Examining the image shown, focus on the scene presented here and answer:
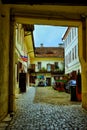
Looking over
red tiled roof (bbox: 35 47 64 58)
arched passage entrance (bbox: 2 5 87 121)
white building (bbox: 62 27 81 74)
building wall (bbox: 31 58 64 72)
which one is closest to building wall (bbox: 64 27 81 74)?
white building (bbox: 62 27 81 74)

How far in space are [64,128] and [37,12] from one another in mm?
4968

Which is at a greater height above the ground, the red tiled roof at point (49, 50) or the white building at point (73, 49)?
the red tiled roof at point (49, 50)

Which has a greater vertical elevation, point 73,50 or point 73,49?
point 73,49

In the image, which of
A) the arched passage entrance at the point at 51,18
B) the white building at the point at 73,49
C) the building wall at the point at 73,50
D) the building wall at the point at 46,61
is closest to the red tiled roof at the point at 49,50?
the building wall at the point at 46,61

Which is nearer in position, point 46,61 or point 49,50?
point 46,61

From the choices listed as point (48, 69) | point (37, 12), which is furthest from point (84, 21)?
point (48, 69)

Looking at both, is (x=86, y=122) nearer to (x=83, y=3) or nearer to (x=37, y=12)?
(x=83, y=3)

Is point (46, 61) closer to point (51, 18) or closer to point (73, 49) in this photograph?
point (73, 49)

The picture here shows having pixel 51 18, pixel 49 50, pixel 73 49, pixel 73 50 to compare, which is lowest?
pixel 51 18

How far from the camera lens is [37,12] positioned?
32.3 ft

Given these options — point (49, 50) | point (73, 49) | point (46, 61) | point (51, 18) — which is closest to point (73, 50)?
point (73, 49)

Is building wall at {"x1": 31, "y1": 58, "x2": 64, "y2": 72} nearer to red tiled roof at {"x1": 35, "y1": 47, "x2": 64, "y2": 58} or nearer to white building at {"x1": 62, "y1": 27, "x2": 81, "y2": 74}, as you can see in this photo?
red tiled roof at {"x1": 35, "y1": 47, "x2": 64, "y2": 58}

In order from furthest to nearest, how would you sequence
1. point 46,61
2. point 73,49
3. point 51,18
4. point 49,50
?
point 49,50 < point 46,61 < point 73,49 < point 51,18

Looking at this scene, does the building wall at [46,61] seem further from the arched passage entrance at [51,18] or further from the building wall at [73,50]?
the arched passage entrance at [51,18]
